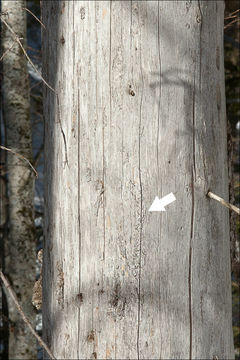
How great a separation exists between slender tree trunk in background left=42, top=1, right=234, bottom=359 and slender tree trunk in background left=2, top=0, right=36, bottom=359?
4.41 meters

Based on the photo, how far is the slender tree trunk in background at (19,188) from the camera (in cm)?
585

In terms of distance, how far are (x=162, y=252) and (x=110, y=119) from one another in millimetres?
439

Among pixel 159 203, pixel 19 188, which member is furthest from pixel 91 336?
pixel 19 188

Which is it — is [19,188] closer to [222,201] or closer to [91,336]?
[91,336]

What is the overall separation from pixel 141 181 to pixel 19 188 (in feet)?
15.3

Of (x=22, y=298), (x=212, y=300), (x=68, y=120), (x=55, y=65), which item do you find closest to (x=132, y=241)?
(x=212, y=300)

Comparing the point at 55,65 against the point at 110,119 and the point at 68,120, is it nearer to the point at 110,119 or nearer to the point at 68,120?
the point at 68,120

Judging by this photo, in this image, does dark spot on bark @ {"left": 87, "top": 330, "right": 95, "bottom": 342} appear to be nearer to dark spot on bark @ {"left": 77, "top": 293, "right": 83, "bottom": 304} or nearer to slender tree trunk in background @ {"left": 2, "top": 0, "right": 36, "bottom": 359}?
dark spot on bark @ {"left": 77, "top": 293, "right": 83, "bottom": 304}

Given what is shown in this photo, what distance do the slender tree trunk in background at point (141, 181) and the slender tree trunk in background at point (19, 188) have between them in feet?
14.5

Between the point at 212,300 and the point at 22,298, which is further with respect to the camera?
the point at 22,298

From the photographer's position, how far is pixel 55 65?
66.7 inches

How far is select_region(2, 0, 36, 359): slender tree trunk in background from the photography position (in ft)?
19.2

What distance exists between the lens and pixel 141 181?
5.05 ft

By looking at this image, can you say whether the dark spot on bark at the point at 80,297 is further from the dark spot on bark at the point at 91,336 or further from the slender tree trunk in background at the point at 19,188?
the slender tree trunk in background at the point at 19,188
